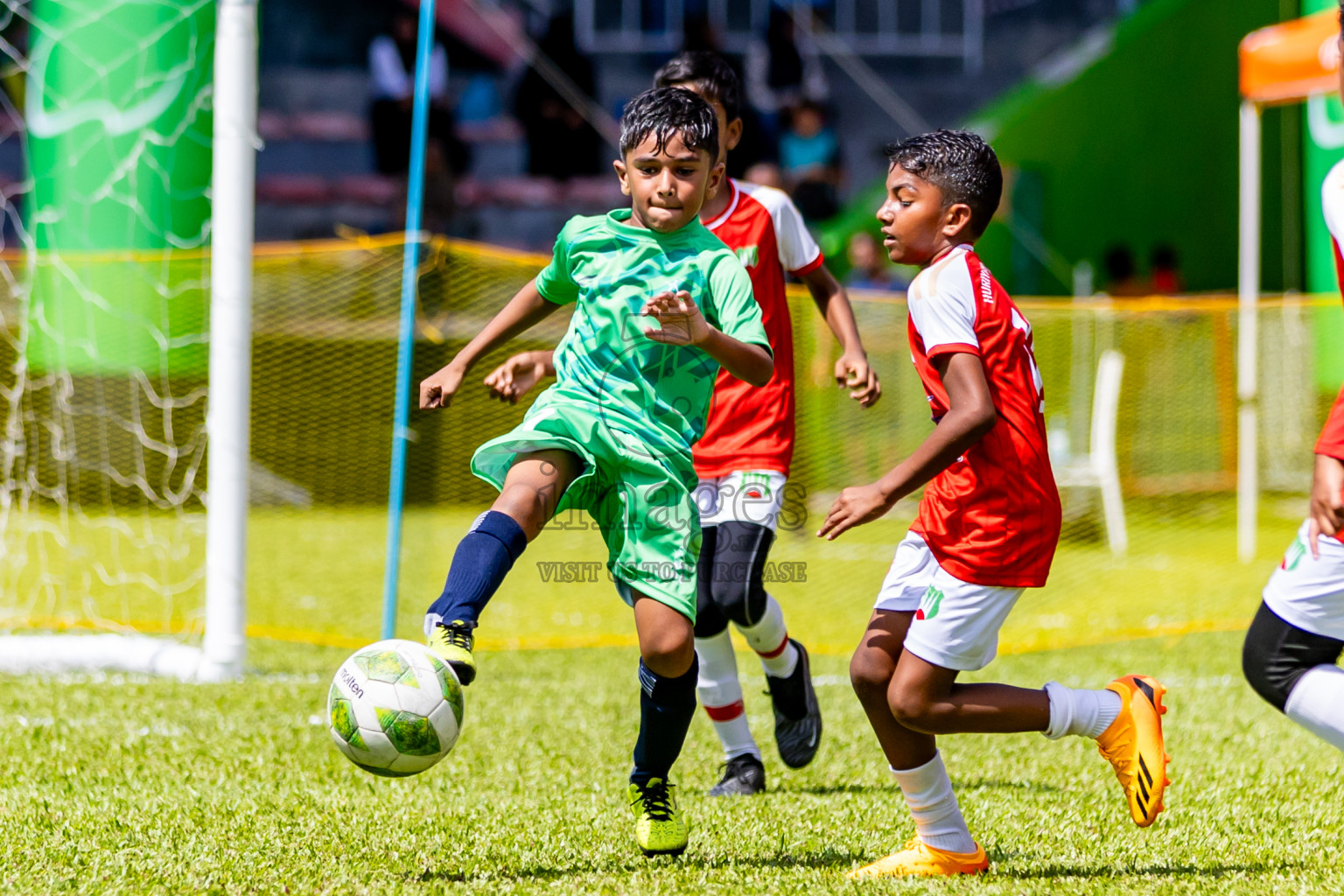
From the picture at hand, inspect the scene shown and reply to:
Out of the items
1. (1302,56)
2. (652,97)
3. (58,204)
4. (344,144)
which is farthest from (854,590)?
(344,144)

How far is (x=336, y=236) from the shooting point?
15594mm

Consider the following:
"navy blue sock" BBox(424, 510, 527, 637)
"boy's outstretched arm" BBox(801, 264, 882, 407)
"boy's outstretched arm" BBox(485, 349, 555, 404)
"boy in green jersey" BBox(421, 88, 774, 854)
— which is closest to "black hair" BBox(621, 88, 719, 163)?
"boy in green jersey" BBox(421, 88, 774, 854)

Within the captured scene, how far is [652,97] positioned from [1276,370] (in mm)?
8071

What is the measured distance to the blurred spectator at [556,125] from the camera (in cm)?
1462

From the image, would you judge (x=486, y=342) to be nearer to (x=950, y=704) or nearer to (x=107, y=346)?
(x=950, y=704)

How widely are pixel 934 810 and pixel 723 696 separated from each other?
1.20 meters

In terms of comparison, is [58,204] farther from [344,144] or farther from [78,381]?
[344,144]

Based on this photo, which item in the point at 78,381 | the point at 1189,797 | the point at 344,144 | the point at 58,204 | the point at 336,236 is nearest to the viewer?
the point at 1189,797

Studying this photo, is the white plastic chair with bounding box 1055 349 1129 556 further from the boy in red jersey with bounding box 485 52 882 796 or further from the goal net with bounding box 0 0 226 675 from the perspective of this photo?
the boy in red jersey with bounding box 485 52 882 796

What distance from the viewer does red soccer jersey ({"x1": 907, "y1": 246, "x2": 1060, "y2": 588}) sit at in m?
3.20

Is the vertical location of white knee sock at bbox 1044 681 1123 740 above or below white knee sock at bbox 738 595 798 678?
above

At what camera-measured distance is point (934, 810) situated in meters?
3.39

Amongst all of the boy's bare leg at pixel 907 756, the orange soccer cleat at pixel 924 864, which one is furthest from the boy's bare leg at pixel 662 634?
the orange soccer cleat at pixel 924 864

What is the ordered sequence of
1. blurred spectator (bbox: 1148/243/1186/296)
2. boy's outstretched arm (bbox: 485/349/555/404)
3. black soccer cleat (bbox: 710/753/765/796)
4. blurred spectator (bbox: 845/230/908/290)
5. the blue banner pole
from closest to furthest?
boy's outstretched arm (bbox: 485/349/555/404) → black soccer cleat (bbox: 710/753/765/796) → the blue banner pole → blurred spectator (bbox: 845/230/908/290) → blurred spectator (bbox: 1148/243/1186/296)
